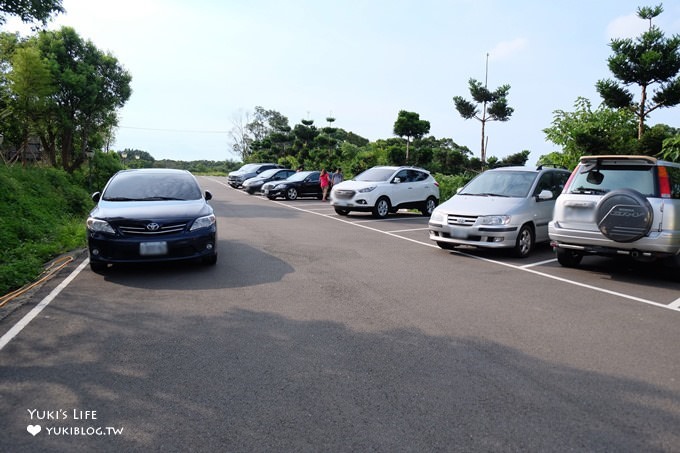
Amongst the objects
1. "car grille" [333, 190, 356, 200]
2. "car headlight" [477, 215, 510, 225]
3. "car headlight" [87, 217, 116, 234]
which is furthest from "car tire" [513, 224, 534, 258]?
"car grille" [333, 190, 356, 200]

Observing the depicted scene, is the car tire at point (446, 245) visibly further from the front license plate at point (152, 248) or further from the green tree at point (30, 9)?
the green tree at point (30, 9)

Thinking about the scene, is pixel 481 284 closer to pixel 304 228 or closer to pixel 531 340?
pixel 531 340

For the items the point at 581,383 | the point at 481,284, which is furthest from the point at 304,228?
the point at 581,383

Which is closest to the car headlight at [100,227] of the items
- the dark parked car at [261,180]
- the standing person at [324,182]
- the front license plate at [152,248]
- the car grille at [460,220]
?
the front license plate at [152,248]

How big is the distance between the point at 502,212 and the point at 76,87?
2471 cm

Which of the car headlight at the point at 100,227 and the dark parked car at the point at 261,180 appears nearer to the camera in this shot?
the car headlight at the point at 100,227

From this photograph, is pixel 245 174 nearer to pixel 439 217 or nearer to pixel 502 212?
pixel 439 217

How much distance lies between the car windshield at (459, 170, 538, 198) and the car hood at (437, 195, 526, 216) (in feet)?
1.00

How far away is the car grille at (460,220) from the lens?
377 inches

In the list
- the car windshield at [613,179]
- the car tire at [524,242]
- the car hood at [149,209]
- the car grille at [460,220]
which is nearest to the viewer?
the car hood at [149,209]

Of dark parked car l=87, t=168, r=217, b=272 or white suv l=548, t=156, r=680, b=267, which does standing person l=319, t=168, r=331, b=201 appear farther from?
white suv l=548, t=156, r=680, b=267

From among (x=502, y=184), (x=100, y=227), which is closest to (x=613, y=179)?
(x=502, y=184)

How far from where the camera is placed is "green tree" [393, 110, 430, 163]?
2736cm

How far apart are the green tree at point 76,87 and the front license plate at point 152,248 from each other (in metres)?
22.7
